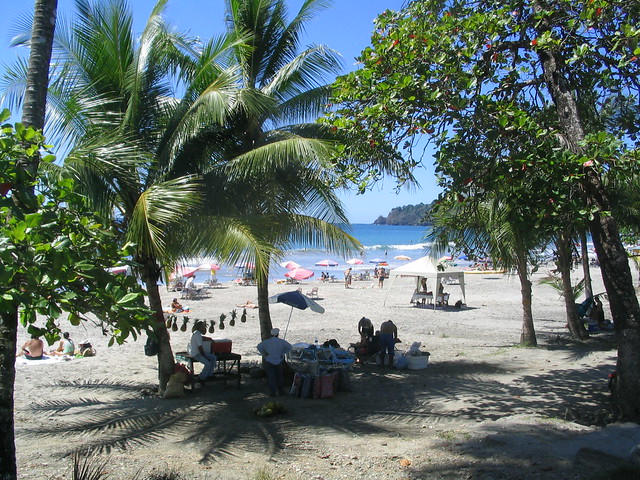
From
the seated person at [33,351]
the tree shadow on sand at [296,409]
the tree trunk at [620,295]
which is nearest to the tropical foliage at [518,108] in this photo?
the tree trunk at [620,295]

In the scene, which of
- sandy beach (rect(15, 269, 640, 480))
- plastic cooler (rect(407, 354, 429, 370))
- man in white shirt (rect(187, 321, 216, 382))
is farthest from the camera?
plastic cooler (rect(407, 354, 429, 370))

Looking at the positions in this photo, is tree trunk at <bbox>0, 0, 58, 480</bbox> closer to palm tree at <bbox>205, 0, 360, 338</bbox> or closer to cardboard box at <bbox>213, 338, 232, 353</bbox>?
palm tree at <bbox>205, 0, 360, 338</bbox>

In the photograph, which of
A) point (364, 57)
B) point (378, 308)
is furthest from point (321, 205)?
point (378, 308)

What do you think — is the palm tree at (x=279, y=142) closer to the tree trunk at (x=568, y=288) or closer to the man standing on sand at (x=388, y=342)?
the man standing on sand at (x=388, y=342)

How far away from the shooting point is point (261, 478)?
5289mm

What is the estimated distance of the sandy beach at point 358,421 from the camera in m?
5.63

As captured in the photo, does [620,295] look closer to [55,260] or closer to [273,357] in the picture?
[273,357]

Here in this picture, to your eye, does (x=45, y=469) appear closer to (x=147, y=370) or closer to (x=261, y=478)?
(x=261, y=478)

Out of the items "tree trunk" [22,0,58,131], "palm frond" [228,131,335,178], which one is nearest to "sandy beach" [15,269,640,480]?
"tree trunk" [22,0,58,131]

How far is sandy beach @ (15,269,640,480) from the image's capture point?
18.5 feet

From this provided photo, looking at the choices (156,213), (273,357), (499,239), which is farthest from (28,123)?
(499,239)

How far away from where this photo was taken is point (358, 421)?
302 inches

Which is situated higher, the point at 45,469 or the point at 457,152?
the point at 457,152

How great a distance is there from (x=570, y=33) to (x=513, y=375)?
5.90m
